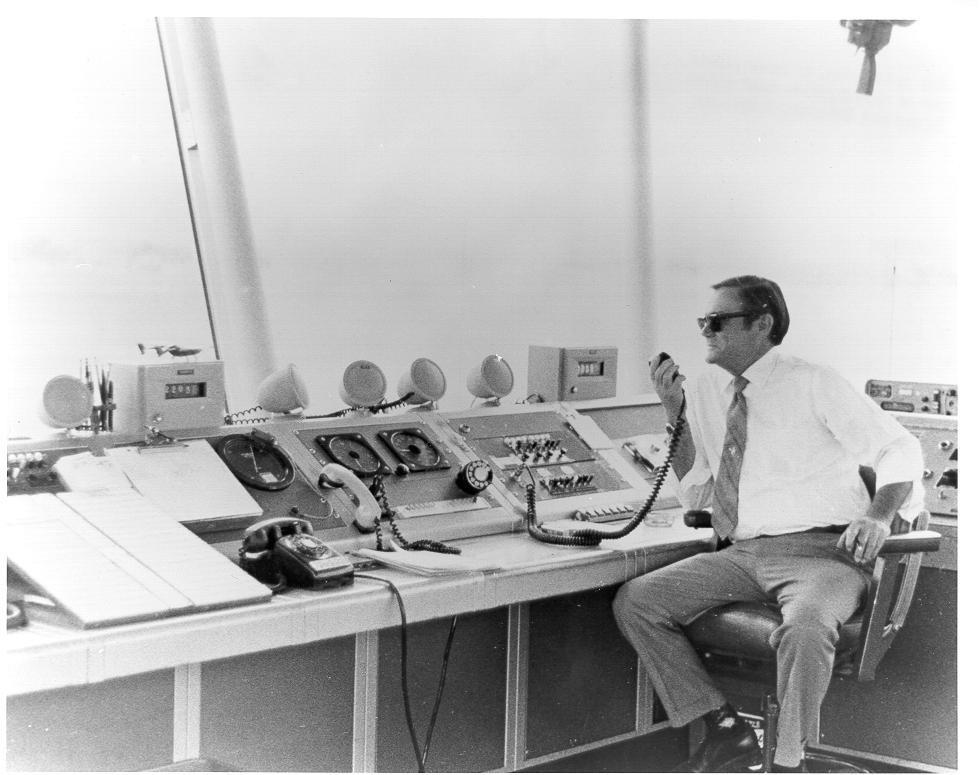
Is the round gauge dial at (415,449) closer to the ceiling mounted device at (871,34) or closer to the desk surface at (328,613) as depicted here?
the desk surface at (328,613)

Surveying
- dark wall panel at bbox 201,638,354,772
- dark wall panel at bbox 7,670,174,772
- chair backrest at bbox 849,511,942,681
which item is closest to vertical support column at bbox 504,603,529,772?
dark wall panel at bbox 201,638,354,772

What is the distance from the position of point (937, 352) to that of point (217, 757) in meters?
2.55

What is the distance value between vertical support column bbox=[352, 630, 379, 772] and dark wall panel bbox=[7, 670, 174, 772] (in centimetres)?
48

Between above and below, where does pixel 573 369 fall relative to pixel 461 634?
above

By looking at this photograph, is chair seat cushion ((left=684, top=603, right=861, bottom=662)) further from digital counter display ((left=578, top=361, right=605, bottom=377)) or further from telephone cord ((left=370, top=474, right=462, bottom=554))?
digital counter display ((left=578, top=361, right=605, bottom=377))

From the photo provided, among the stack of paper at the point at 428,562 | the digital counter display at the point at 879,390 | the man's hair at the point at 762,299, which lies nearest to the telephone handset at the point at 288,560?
the stack of paper at the point at 428,562

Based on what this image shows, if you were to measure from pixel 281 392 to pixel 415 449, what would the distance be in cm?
39

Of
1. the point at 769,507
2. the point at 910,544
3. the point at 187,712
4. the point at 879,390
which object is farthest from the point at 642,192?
the point at 187,712

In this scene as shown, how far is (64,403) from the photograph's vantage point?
2475 millimetres

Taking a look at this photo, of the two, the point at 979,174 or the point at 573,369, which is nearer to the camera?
the point at 979,174

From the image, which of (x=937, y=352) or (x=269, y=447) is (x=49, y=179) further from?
(x=937, y=352)

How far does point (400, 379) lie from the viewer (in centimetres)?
313

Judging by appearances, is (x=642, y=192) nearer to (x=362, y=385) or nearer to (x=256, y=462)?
(x=362, y=385)

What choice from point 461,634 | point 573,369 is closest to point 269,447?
point 461,634
